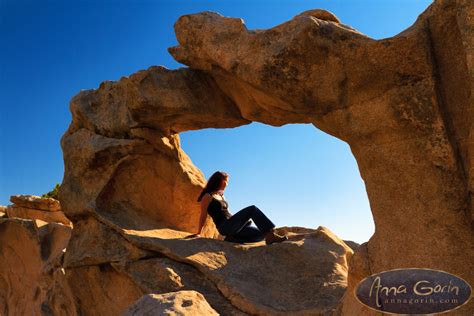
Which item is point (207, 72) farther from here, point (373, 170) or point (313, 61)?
point (373, 170)

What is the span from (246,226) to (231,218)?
0.75 feet

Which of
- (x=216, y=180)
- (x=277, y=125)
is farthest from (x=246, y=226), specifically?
(x=277, y=125)

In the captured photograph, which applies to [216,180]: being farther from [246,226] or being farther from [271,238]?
[271,238]

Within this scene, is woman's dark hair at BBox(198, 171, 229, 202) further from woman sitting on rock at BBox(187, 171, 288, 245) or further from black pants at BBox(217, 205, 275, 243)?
black pants at BBox(217, 205, 275, 243)

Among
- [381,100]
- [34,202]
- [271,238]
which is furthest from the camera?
[34,202]

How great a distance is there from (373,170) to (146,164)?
3.18 m

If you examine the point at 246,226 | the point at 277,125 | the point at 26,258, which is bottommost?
the point at 246,226

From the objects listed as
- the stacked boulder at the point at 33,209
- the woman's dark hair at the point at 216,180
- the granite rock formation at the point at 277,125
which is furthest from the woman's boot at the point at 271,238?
the stacked boulder at the point at 33,209

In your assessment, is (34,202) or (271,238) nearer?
(271,238)

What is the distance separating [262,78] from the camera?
4258 mm

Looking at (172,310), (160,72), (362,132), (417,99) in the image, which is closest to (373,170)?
(362,132)

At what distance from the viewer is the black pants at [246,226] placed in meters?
5.65

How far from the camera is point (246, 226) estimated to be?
19.2 feet

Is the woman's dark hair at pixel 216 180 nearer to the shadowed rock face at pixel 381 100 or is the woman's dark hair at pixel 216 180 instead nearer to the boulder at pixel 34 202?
→ the shadowed rock face at pixel 381 100
